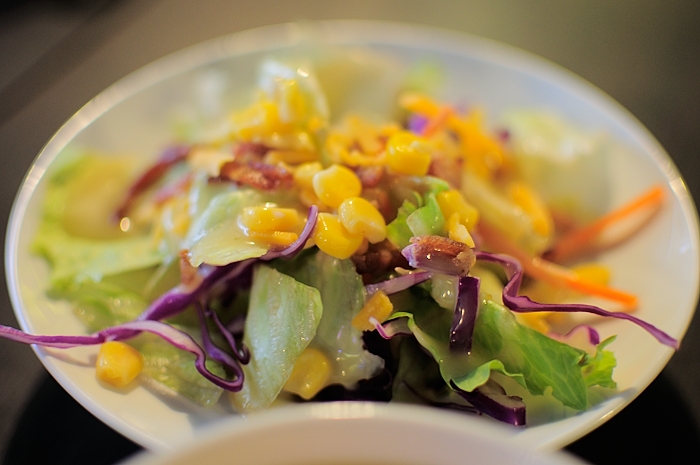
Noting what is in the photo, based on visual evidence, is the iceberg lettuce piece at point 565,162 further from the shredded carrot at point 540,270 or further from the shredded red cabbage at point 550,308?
the shredded red cabbage at point 550,308

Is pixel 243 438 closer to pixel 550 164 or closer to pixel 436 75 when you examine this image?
pixel 550 164

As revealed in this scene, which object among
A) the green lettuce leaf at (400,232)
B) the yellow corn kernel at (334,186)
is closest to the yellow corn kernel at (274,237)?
the yellow corn kernel at (334,186)

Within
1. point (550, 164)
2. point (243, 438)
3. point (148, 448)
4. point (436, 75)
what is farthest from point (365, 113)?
point (243, 438)

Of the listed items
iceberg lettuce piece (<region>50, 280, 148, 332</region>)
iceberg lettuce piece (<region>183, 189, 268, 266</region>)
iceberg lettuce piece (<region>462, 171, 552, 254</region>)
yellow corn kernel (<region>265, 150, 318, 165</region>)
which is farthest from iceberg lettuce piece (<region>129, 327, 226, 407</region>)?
iceberg lettuce piece (<region>462, 171, 552, 254</region>)

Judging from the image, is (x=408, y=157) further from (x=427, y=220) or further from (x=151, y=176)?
(x=151, y=176)

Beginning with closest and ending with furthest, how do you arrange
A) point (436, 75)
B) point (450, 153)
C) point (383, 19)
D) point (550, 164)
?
point (450, 153), point (550, 164), point (436, 75), point (383, 19)

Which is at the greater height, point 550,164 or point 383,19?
point 383,19
